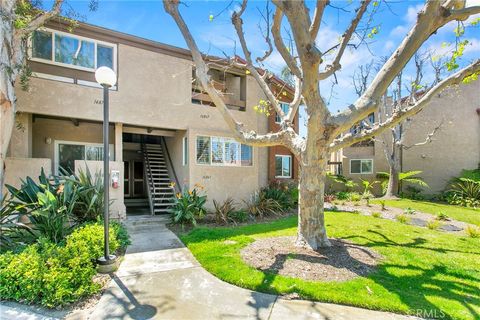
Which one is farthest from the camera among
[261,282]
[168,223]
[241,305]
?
[168,223]

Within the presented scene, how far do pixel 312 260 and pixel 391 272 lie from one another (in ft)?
5.34

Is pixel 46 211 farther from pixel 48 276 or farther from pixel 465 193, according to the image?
pixel 465 193

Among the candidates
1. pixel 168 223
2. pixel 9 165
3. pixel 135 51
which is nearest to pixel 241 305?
pixel 168 223

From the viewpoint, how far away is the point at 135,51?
11.3m

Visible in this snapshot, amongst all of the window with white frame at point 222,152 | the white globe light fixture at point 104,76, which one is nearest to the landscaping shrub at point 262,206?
the window with white frame at point 222,152

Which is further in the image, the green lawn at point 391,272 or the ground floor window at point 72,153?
the ground floor window at point 72,153

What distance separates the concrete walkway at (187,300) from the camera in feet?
13.2

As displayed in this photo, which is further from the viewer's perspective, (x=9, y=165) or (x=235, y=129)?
(x=9, y=165)

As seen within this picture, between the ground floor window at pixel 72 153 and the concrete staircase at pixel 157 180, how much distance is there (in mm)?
→ 2261

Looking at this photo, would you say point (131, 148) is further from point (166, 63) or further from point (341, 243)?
point (341, 243)

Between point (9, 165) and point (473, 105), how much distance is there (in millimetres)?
27368

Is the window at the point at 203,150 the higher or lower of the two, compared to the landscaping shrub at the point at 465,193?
higher

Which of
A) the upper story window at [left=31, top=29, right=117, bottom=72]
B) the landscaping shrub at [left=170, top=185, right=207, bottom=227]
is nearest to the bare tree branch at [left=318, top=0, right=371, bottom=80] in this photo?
the landscaping shrub at [left=170, top=185, right=207, bottom=227]

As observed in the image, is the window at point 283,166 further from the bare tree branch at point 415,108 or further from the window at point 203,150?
the bare tree branch at point 415,108
